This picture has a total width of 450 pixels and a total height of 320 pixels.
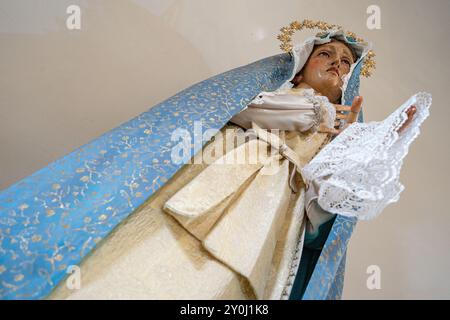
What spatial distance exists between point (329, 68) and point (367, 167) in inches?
41.9

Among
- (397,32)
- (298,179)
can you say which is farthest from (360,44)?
(397,32)

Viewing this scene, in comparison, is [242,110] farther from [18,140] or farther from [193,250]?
[18,140]

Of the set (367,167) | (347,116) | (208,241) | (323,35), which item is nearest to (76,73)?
(323,35)

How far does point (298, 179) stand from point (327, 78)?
773mm

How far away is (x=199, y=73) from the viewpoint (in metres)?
2.99

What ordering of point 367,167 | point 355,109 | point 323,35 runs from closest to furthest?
point 367,167
point 355,109
point 323,35

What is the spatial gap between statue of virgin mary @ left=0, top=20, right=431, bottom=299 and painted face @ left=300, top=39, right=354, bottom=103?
0.43 m

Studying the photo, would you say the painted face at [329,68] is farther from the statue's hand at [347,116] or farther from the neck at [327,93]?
the statue's hand at [347,116]

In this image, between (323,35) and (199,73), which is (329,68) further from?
(199,73)

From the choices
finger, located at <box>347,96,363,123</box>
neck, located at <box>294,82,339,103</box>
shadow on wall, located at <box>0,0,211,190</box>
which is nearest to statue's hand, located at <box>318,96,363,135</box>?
finger, located at <box>347,96,363,123</box>

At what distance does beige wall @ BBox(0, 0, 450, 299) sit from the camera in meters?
2.41

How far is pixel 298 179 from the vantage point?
170 cm

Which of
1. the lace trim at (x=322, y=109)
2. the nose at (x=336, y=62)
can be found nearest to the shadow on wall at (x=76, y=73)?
the nose at (x=336, y=62)

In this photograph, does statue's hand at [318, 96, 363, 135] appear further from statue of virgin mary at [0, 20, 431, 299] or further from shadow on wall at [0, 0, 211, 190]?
shadow on wall at [0, 0, 211, 190]
